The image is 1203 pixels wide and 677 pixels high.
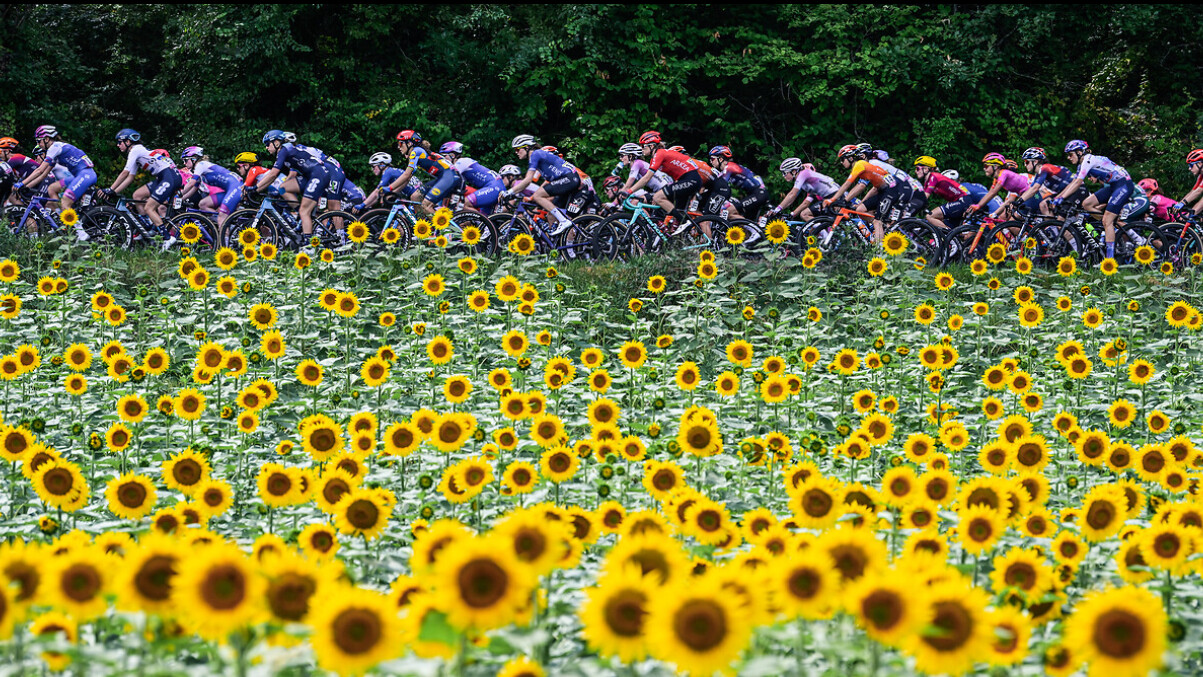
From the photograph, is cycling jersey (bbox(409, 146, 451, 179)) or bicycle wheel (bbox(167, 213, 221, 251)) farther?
cycling jersey (bbox(409, 146, 451, 179))

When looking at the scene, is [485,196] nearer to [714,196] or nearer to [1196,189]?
[714,196]

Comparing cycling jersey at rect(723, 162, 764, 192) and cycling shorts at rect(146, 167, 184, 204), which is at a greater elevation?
cycling jersey at rect(723, 162, 764, 192)

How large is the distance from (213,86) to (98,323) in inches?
572

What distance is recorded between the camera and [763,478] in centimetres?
505

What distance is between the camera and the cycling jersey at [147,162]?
13273mm

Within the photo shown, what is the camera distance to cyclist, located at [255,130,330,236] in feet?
41.4

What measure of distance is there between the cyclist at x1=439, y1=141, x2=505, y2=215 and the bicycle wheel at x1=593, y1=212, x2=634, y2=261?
140 cm

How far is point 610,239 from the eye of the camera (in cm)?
1252

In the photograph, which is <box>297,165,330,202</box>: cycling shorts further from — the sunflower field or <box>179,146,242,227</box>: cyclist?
the sunflower field

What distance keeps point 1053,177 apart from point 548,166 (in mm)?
6181

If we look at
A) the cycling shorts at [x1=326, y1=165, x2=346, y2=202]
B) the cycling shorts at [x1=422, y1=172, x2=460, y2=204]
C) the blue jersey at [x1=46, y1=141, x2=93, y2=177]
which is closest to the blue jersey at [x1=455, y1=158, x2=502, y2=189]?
the cycling shorts at [x1=422, y1=172, x2=460, y2=204]

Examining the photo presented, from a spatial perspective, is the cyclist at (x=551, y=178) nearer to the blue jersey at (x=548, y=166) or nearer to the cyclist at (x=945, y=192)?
the blue jersey at (x=548, y=166)

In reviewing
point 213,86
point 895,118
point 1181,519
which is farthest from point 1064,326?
point 213,86

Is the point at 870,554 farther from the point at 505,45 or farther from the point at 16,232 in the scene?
the point at 505,45
